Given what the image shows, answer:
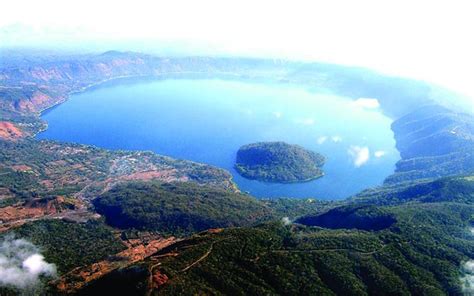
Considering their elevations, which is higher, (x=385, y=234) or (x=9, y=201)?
(x=385, y=234)

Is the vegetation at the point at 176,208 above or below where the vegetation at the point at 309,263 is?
below

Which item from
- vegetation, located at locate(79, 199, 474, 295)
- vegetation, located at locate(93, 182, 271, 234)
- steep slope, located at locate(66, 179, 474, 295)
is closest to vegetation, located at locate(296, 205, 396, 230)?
steep slope, located at locate(66, 179, 474, 295)

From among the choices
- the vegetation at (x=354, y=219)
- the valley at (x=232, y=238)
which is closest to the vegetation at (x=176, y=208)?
the valley at (x=232, y=238)

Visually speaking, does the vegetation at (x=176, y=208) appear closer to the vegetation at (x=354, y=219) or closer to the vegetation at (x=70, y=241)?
the vegetation at (x=70, y=241)

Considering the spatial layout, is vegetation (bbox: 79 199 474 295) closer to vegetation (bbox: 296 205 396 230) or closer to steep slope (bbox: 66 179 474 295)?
steep slope (bbox: 66 179 474 295)

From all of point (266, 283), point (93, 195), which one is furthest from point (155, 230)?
point (266, 283)

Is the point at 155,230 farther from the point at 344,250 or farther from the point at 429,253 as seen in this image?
the point at 429,253

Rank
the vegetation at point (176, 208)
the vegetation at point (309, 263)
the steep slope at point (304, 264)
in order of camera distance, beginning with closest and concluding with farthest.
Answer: the steep slope at point (304, 264), the vegetation at point (309, 263), the vegetation at point (176, 208)

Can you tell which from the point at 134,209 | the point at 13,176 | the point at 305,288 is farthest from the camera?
the point at 13,176
